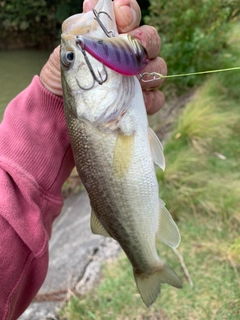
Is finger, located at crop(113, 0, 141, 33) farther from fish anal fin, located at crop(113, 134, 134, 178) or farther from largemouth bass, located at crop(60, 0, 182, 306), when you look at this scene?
fish anal fin, located at crop(113, 134, 134, 178)

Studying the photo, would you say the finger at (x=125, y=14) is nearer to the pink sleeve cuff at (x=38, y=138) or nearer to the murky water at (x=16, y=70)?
the pink sleeve cuff at (x=38, y=138)

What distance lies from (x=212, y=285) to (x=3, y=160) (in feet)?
5.15

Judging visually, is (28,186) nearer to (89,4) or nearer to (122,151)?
(122,151)

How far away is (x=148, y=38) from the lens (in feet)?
4.96

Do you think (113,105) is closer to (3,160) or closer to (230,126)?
(3,160)

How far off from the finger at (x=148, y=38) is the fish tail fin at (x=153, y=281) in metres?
0.90

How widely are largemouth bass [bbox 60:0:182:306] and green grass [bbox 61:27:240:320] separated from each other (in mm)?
1103

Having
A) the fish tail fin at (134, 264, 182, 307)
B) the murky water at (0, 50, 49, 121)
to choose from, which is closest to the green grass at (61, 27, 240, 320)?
the fish tail fin at (134, 264, 182, 307)

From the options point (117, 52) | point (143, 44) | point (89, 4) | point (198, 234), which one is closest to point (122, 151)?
point (117, 52)

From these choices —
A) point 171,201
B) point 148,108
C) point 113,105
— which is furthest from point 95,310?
point 113,105

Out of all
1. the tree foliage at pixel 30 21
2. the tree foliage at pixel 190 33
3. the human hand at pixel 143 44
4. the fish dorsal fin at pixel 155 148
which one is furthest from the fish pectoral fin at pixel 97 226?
the tree foliage at pixel 30 21

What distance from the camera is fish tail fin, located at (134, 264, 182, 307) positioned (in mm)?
1552

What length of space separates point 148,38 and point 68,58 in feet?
1.38

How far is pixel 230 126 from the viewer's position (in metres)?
3.71
